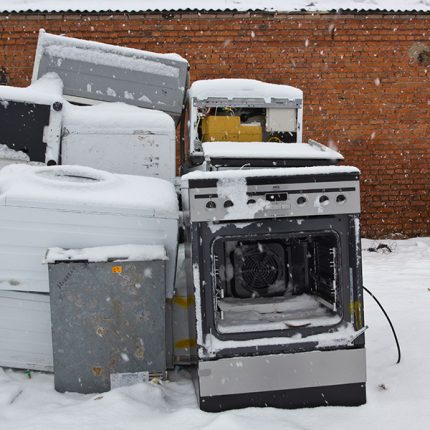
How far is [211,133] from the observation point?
3877mm

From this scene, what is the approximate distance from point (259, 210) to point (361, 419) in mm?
1051

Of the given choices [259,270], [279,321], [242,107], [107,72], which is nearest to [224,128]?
[242,107]

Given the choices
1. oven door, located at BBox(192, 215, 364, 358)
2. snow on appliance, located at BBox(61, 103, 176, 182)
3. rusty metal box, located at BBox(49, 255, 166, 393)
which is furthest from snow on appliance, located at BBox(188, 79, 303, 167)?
rusty metal box, located at BBox(49, 255, 166, 393)

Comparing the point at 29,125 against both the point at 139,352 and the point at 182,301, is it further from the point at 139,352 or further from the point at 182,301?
the point at 139,352

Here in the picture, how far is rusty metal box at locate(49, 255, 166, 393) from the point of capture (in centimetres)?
253

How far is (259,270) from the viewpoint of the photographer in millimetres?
2877

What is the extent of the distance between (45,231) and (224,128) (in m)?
1.69

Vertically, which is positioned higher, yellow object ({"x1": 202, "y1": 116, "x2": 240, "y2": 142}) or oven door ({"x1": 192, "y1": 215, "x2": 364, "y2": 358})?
yellow object ({"x1": 202, "y1": 116, "x2": 240, "y2": 142})

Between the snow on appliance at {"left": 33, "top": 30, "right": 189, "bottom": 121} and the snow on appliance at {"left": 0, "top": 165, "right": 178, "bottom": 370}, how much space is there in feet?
3.20

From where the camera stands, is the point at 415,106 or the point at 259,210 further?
the point at 415,106

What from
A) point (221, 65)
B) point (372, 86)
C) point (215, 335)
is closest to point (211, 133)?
point (215, 335)

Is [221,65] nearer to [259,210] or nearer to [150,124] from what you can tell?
[150,124]

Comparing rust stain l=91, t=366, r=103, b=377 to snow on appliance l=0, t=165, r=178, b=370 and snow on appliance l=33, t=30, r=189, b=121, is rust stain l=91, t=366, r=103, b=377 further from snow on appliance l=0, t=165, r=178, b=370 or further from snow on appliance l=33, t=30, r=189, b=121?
snow on appliance l=33, t=30, r=189, b=121

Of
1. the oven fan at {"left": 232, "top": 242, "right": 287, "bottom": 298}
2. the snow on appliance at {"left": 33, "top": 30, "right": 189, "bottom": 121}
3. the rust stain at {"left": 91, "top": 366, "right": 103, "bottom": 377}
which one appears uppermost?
the snow on appliance at {"left": 33, "top": 30, "right": 189, "bottom": 121}
